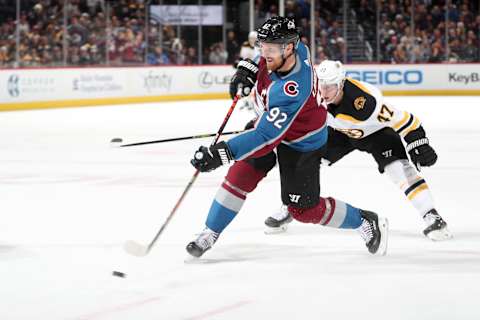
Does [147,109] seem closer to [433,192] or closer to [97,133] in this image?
[97,133]

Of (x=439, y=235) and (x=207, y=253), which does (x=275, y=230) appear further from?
(x=439, y=235)

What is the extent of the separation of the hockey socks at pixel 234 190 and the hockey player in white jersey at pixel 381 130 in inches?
24.5

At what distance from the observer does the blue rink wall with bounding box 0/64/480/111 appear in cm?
1392

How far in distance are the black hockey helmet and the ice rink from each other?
975mm

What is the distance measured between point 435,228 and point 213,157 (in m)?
1.47

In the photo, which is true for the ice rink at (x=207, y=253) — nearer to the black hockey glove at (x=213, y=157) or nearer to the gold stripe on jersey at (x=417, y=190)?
the gold stripe on jersey at (x=417, y=190)

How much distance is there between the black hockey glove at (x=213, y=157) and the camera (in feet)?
11.9

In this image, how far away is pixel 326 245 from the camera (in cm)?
439

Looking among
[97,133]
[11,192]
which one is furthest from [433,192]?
[97,133]

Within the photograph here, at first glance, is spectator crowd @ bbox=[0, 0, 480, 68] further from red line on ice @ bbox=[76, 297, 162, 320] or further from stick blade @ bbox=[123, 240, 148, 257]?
red line on ice @ bbox=[76, 297, 162, 320]

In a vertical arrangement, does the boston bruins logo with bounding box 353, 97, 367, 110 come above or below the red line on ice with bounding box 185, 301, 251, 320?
above

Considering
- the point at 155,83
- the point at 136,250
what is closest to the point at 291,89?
the point at 136,250

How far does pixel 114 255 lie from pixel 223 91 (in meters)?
13.0

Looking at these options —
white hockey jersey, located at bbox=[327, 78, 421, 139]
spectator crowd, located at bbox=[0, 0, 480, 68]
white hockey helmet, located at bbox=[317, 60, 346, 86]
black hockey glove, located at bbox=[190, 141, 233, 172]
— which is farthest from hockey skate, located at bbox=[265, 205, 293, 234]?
spectator crowd, located at bbox=[0, 0, 480, 68]
